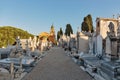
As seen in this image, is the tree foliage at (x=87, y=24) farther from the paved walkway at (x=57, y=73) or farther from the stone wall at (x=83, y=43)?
the paved walkway at (x=57, y=73)

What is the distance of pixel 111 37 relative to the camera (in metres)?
11.9

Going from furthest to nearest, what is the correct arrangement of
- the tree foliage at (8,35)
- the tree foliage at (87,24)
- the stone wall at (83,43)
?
the tree foliage at (87,24)
the tree foliage at (8,35)
the stone wall at (83,43)

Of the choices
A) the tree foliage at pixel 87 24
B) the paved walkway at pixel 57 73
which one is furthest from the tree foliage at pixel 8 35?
the paved walkway at pixel 57 73

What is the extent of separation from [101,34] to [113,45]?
6.18 metres

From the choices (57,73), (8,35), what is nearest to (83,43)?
(57,73)

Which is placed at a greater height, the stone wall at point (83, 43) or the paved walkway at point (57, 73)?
the stone wall at point (83, 43)

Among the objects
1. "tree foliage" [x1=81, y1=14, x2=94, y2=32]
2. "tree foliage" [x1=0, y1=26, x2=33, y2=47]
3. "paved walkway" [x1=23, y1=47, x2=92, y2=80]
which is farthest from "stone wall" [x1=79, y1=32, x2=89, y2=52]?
"tree foliage" [x1=81, y1=14, x2=94, y2=32]

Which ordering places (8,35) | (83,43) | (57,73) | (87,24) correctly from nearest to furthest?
(57,73) < (83,43) < (87,24) < (8,35)

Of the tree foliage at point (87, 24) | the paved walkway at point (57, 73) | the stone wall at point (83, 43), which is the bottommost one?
the paved walkway at point (57, 73)

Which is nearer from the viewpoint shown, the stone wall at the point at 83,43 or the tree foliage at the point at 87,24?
the stone wall at the point at 83,43

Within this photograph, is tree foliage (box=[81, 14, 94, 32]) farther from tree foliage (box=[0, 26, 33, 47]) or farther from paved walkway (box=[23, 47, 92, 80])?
paved walkway (box=[23, 47, 92, 80])

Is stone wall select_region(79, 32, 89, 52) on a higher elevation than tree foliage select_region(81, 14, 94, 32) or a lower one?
lower

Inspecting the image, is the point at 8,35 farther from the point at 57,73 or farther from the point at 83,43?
the point at 57,73

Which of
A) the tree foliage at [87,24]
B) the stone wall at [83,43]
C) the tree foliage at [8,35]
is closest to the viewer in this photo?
the stone wall at [83,43]
